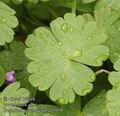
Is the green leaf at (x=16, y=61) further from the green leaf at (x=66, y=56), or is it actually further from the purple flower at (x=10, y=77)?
the green leaf at (x=66, y=56)

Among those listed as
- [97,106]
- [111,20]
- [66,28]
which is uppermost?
[66,28]

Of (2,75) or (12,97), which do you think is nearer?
(12,97)

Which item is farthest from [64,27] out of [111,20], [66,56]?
[111,20]

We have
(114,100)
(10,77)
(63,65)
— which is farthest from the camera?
(10,77)

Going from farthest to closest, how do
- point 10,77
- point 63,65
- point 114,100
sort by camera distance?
point 10,77, point 63,65, point 114,100

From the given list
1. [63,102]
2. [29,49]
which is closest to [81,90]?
[63,102]

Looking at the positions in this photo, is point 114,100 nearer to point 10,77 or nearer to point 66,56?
point 66,56

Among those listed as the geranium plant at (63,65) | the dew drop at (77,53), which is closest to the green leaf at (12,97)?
the geranium plant at (63,65)
